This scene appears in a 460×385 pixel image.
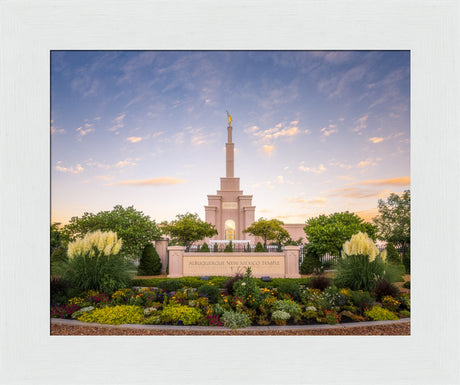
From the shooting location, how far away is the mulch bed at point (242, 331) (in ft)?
16.0

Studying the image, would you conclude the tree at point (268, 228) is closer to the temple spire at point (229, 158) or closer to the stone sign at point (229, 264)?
the stone sign at point (229, 264)

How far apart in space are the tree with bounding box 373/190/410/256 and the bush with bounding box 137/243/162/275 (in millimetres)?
13009

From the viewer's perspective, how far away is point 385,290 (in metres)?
6.41

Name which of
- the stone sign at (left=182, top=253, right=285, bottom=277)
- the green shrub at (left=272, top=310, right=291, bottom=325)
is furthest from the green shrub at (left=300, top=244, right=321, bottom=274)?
the green shrub at (left=272, top=310, right=291, bottom=325)

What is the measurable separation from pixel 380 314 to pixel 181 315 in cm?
405

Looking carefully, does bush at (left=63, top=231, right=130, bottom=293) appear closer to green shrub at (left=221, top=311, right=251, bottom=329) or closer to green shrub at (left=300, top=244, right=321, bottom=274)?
green shrub at (left=221, top=311, right=251, bottom=329)

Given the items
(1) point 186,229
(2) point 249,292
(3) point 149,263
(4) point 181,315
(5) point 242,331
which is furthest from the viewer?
(1) point 186,229

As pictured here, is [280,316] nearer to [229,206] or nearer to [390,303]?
[390,303]

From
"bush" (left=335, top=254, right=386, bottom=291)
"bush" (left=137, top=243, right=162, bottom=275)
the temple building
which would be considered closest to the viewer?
"bush" (left=335, top=254, right=386, bottom=291)

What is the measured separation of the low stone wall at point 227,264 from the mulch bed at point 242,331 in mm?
6435

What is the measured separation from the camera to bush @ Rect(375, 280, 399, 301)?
20.8 feet

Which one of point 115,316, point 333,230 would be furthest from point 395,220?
point 115,316
